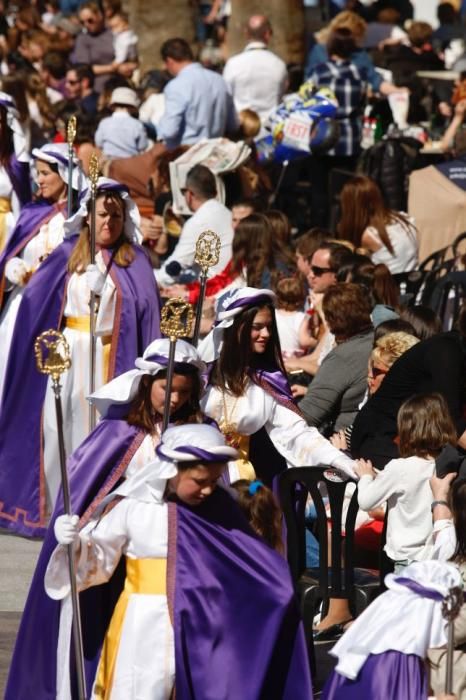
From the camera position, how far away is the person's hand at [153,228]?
13.3m

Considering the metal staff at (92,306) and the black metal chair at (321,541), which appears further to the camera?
the metal staff at (92,306)

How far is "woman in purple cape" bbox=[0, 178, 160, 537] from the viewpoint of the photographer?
9312mm

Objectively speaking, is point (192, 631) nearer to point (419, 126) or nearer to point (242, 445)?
point (242, 445)

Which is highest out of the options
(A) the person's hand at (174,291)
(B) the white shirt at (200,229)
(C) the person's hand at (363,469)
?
(C) the person's hand at (363,469)

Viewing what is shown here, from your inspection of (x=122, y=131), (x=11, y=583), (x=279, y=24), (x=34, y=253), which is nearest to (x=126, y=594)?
(x=11, y=583)

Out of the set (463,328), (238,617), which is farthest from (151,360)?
(463,328)

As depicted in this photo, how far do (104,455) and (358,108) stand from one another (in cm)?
857

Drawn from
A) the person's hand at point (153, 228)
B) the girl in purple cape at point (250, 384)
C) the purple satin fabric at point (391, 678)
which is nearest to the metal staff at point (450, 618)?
the purple satin fabric at point (391, 678)

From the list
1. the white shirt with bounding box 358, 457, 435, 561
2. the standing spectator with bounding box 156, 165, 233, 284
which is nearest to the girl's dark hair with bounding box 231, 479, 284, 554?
the white shirt with bounding box 358, 457, 435, 561

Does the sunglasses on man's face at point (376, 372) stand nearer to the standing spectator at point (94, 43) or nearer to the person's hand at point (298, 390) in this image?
the person's hand at point (298, 390)

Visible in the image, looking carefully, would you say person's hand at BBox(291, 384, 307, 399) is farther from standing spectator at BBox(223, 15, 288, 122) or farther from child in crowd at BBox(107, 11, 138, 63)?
child in crowd at BBox(107, 11, 138, 63)

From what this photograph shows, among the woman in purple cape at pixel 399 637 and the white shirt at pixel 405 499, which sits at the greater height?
the woman in purple cape at pixel 399 637

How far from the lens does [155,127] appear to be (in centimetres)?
1598

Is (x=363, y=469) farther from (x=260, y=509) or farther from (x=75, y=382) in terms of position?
(x=75, y=382)
